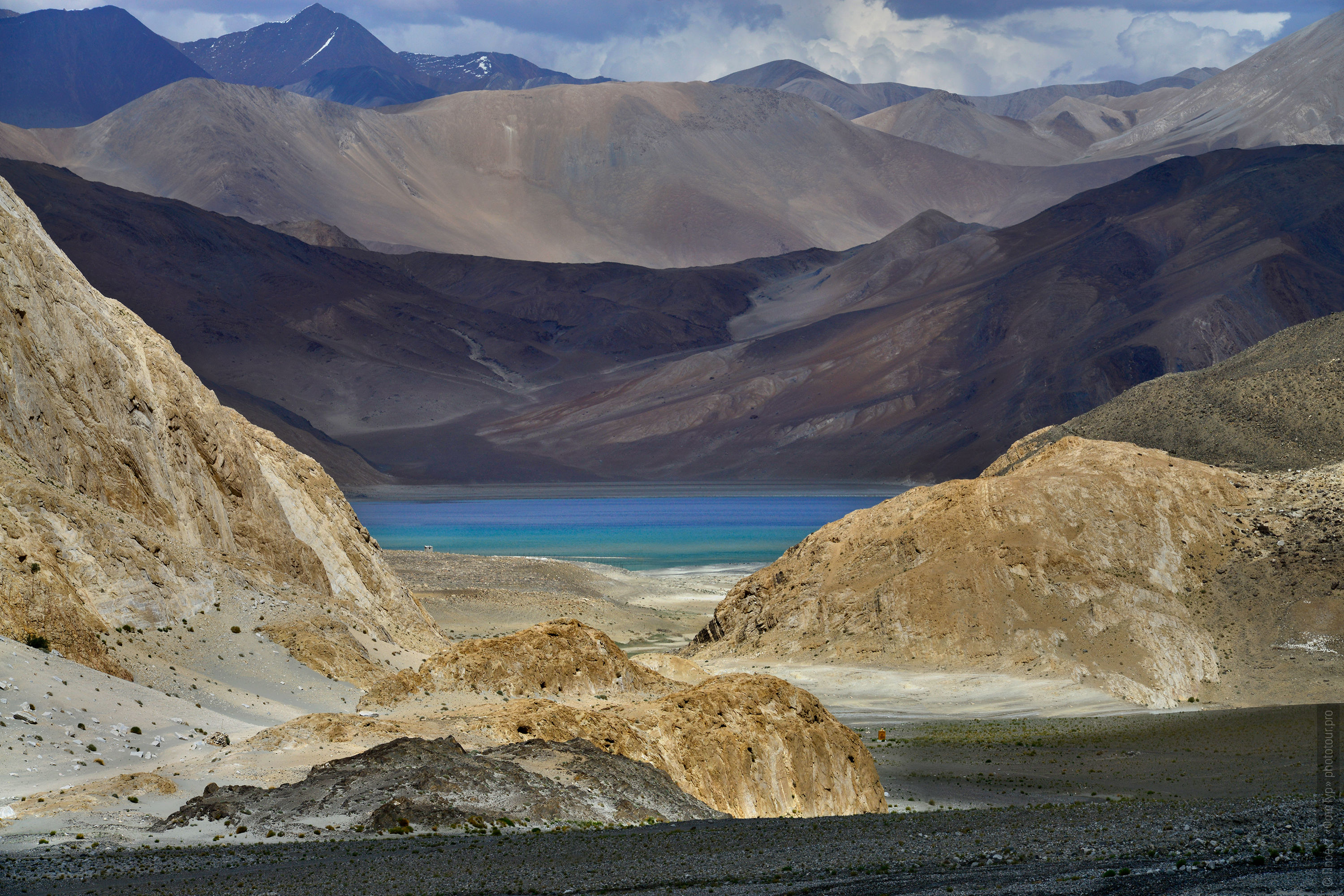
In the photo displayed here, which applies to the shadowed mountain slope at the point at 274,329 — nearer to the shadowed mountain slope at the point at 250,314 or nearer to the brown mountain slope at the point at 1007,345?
the shadowed mountain slope at the point at 250,314

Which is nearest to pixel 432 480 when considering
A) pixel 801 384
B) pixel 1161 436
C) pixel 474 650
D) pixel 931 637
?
pixel 801 384

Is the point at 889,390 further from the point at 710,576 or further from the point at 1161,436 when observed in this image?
the point at 1161,436

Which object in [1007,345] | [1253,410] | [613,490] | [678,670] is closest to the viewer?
[678,670]

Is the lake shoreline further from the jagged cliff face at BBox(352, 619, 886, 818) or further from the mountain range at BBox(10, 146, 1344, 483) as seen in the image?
the jagged cliff face at BBox(352, 619, 886, 818)

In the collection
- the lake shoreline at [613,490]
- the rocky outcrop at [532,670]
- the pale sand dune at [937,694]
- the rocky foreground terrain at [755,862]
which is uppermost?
the lake shoreline at [613,490]

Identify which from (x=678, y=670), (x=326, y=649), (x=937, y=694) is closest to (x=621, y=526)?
(x=937, y=694)

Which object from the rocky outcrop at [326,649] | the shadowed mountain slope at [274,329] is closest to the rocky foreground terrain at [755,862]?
the rocky outcrop at [326,649]

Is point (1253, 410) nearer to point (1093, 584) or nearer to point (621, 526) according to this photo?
point (1093, 584)
